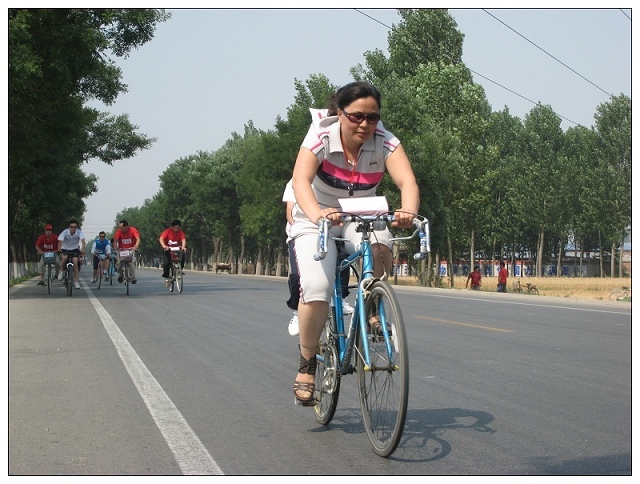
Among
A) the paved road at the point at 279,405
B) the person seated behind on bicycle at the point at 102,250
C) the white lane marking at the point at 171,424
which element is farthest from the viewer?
the person seated behind on bicycle at the point at 102,250

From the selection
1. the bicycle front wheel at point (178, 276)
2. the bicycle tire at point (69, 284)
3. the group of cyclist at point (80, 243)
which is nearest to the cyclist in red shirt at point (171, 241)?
the group of cyclist at point (80, 243)

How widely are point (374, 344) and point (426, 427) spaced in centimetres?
106

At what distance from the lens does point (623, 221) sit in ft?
261

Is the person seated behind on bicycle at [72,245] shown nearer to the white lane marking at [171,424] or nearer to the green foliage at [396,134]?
the green foliage at [396,134]

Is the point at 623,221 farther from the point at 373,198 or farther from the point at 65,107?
the point at 373,198

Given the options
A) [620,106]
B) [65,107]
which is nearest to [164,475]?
[65,107]

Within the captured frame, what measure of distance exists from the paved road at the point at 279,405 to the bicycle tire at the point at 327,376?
12cm

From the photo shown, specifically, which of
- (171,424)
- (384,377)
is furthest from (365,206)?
(171,424)

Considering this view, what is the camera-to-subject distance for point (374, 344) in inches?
206

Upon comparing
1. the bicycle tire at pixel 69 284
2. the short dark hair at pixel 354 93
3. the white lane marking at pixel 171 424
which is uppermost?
the short dark hair at pixel 354 93

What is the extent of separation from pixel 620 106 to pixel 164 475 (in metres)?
76.3

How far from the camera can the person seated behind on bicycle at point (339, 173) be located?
17.6 ft

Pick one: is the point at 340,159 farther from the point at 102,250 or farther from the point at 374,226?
the point at 102,250

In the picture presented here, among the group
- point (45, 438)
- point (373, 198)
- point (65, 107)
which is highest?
point (65, 107)
